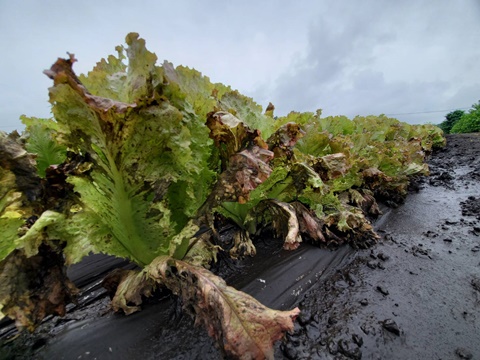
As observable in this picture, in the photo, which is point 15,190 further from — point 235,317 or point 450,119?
point 450,119

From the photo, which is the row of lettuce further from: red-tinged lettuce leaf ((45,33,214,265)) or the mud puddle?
the mud puddle

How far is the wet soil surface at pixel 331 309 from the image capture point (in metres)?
1.44

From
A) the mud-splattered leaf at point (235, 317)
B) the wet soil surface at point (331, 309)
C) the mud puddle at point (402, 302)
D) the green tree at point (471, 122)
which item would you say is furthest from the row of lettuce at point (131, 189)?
the green tree at point (471, 122)

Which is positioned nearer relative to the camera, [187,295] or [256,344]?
[256,344]

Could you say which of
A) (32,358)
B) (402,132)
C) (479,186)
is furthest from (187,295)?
(402,132)

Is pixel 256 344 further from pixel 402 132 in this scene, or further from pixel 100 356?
pixel 402 132

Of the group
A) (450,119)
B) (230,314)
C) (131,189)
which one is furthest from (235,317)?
(450,119)

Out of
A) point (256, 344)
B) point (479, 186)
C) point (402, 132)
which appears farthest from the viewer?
point (402, 132)

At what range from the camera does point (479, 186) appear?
4.53m

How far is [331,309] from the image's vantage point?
1.76 meters

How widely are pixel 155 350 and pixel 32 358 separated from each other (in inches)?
27.4

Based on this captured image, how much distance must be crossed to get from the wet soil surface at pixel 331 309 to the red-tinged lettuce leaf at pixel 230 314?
14.9 inches

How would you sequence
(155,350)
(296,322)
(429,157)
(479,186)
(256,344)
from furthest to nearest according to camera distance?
(429,157), (479,186), (296,322), (155,350), (256,344)

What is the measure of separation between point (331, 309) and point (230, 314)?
3.28ft
